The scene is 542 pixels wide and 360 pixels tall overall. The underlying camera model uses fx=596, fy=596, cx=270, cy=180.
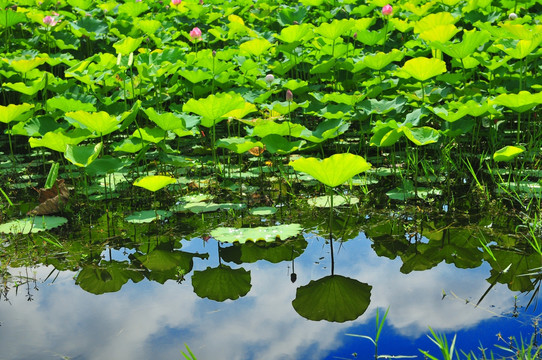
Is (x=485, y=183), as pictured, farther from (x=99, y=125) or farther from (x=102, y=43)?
(x=102, y=43)

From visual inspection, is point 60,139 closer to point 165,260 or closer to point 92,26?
point 165,260

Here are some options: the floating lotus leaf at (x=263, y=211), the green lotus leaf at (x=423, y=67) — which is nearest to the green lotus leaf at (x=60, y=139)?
the floating lotus leaf at (x=263, y=211)

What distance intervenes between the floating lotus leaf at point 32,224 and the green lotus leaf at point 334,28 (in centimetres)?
209

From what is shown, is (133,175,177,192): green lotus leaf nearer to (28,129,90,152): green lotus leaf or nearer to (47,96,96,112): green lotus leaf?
(28,129,90,152): green lotus leaf

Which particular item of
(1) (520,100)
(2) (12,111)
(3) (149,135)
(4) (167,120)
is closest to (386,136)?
(1) (520,100)

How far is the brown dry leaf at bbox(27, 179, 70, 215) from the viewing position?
2.61 meters

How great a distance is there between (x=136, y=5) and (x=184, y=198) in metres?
3.10

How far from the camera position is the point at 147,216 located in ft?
8.16

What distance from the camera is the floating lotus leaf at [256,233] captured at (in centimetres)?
217

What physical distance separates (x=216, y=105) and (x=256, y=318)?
1.33 m

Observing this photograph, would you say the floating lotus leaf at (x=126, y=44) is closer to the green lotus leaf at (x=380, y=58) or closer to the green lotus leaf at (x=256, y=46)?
the green lotus leaf at (x=256, y=46)

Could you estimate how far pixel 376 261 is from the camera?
2064 millimetres

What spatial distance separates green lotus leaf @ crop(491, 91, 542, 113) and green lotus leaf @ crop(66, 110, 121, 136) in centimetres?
177

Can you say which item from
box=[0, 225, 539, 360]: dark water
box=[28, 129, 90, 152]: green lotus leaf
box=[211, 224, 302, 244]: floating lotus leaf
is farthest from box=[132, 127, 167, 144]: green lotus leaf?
box=[0, 225, 539, 360]: dark water
